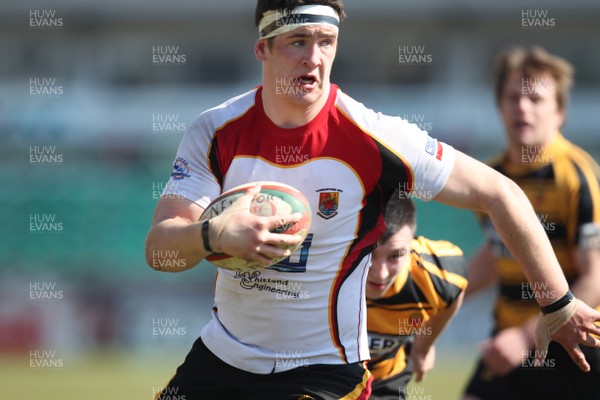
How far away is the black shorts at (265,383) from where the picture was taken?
4.14m

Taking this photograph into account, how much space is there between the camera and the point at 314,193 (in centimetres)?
411

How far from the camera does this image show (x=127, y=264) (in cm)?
1438

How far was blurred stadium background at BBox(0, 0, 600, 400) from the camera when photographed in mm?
13703

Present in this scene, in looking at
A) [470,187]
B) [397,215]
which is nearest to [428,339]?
[397,215]

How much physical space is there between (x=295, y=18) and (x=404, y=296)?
6.19 ft

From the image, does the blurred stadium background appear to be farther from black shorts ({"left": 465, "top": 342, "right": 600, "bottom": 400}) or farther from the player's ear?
the player's ear

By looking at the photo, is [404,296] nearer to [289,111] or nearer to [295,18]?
[289,111]

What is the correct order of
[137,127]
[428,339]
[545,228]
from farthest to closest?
[137,127]
[545,228]
[428,339]

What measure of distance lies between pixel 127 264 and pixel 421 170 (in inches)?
426

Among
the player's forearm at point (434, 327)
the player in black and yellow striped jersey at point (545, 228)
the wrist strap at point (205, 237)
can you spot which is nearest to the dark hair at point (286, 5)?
the wrist strap at point (205, 237)

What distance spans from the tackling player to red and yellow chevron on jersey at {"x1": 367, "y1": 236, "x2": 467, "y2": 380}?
105 cm

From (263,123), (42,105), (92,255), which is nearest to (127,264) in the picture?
(92,255)

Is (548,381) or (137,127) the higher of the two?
(137,127)

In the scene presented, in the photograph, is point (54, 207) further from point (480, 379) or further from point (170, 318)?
point (480, 379)
